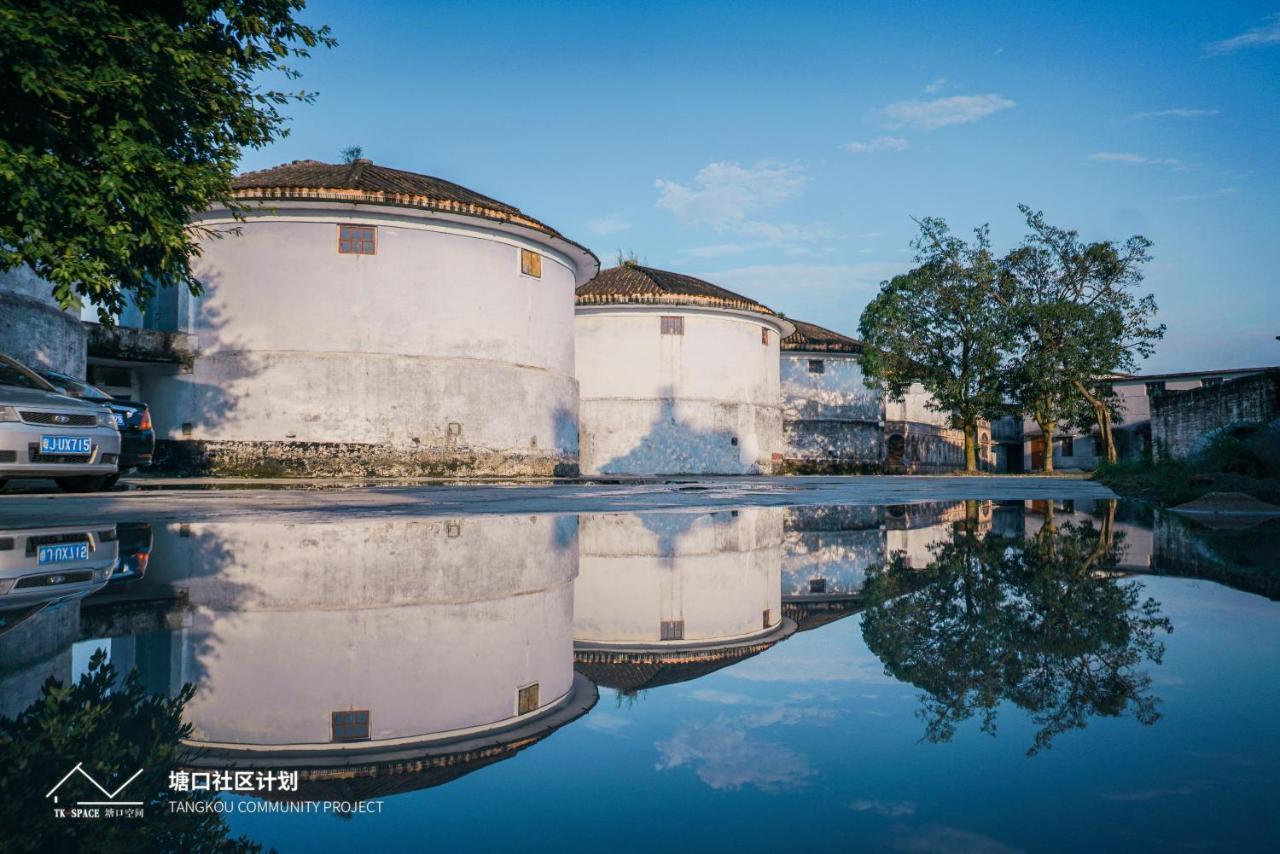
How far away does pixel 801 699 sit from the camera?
182 cm

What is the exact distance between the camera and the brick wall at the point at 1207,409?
43.3ft

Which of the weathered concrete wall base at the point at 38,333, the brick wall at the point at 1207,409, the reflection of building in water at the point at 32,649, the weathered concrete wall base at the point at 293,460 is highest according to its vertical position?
the weathered concrete wall base at the point at 38,333

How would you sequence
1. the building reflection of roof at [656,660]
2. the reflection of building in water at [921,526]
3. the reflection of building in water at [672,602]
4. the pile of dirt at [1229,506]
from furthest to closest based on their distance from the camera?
the pile of dirt at [1229,506]
the reflection of building in water at [921,526]
the reflection of building in water at [672,602]
the building reflection of roof at [656,660]

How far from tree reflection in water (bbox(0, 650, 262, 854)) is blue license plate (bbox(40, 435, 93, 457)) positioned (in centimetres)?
829

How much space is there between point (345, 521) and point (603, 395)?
23270mm

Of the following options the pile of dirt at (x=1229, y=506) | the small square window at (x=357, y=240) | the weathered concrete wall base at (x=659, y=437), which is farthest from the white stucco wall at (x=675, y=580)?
the weathered concrete wall base at (x=659, y=437)

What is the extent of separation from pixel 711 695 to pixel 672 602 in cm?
140

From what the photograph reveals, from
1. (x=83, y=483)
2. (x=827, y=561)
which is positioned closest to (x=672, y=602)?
(x=827, y=561)

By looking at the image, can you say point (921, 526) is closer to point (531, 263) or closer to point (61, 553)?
point (61, 553)

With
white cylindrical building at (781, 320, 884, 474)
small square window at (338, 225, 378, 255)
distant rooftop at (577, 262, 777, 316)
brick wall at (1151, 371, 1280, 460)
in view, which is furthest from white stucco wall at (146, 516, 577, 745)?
white cylindrical building at (781, 320, 884, 474)

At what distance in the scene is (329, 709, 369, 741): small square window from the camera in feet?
5.37

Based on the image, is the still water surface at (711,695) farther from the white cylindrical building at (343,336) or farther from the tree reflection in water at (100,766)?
the white cylindrical building at (343,336)

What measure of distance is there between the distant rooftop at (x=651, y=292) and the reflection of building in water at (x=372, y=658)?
2578 cm

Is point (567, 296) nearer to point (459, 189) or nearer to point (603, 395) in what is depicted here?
point (459, 189)
